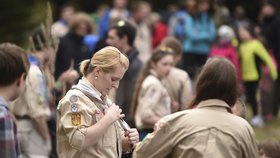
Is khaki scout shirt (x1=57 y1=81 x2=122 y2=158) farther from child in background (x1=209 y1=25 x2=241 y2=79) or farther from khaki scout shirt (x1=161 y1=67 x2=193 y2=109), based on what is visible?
child in background (x1=209 y1=25 x2=241 y2=79)

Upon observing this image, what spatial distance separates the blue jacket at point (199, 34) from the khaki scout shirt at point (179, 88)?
17.9 ft

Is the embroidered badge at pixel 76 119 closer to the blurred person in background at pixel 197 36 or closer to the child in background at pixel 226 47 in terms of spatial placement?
the child in background at pixel 226 47

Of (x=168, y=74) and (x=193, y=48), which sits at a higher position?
(x=168, y=74)

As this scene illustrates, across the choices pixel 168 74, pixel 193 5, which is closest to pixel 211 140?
pixel 168 74

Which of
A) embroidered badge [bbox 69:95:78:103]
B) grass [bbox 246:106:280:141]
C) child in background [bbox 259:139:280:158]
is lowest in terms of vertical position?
grass [bbox 246:106:280:141]

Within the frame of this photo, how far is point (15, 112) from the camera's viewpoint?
24.3 ft

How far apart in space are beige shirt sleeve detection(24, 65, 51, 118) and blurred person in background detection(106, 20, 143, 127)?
1.01 meters

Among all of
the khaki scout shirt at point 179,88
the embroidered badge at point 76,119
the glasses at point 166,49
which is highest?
the embroidered badge at point 76,119

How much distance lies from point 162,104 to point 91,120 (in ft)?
10.1

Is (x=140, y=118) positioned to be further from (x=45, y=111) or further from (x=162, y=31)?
(x=162, y=31)

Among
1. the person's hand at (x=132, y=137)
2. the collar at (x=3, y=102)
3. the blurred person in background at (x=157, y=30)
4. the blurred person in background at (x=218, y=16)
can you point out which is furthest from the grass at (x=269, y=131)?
the collar at (x=3, y=102)

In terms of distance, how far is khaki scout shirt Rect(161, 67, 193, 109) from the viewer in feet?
28.1

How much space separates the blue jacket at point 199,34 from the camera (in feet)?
46.3

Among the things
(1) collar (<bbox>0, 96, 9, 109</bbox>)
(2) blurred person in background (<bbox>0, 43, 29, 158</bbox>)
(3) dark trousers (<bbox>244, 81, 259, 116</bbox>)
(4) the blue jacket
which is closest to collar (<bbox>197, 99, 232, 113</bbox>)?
(2) blurred person in background (<bbox>0, 43, 29, 158</bbox>)
